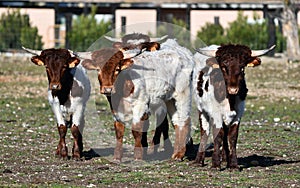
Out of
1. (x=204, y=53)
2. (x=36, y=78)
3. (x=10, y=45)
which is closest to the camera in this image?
(x=204, y=53)

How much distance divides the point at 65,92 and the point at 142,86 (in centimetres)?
142

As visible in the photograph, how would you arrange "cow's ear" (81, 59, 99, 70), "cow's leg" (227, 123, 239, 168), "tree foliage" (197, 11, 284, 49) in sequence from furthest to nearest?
"tree foliage" (197, 11, 284, 49)
"cow's ear" (81, 59, 99, 70)
"cow's leg" (227, 123, 239, 168)

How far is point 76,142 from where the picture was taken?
52.6ft

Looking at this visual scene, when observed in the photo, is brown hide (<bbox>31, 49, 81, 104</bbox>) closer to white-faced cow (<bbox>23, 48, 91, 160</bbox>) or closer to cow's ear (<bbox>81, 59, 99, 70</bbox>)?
white-faced cow (<bbox>23, 48, 91, 160</bbox>)

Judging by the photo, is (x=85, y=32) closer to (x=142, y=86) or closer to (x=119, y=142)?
(x=119, y=142)

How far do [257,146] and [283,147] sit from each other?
506mm

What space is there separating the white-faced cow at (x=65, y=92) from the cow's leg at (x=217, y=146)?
257 cm

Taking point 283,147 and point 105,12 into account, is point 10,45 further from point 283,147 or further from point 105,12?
point 283,147

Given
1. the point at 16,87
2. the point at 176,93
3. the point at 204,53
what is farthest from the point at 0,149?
the point at 16,87

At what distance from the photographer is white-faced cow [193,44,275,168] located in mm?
14242

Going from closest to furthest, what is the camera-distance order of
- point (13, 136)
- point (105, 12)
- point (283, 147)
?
1. point (283, 147)
2. point (13, 136)
3. point (105, 12)

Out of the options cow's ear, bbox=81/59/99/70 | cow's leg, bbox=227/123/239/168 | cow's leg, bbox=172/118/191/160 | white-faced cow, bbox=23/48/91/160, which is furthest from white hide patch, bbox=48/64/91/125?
cow's leg, bbox=227/123/239/168

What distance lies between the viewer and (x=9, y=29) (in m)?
52.1

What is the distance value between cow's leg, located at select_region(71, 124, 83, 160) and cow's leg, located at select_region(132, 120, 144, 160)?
1009 mm
